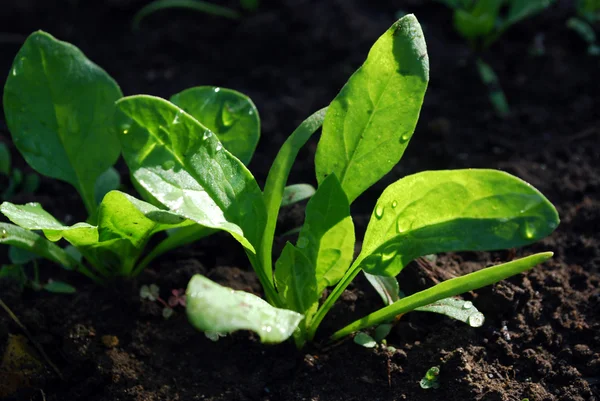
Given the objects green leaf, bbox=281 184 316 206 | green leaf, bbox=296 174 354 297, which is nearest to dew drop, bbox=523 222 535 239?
green leaf, bbox=296 174 354 297

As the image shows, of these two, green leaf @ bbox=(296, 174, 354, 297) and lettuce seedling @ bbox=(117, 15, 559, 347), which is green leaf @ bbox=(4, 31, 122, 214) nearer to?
lettuce seedling @ bbox=(117, 15, 559, 347)

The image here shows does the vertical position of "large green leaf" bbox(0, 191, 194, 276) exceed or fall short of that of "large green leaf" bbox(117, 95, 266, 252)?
it falls short

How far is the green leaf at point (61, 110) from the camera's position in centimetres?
173

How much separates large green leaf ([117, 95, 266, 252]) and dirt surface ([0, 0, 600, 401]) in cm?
37

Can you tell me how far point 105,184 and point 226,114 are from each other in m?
0.47

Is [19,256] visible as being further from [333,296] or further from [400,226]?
[400,226]

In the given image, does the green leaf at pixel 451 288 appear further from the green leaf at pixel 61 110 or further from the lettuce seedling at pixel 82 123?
the green leaf at pixel 61 110

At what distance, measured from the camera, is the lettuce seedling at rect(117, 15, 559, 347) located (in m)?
1.32

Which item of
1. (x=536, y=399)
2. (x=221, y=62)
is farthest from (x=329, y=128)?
(x=221, y=62)

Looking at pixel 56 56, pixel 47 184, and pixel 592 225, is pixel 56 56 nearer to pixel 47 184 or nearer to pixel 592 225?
pixel 47 184

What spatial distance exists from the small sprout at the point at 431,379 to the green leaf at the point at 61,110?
96 cm

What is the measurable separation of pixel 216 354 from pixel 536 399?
71 cm

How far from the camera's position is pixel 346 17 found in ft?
9.14

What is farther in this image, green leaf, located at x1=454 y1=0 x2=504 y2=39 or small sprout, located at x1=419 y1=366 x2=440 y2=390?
green leaf, located at x1=454 y1=0 x2=504 y2=39
